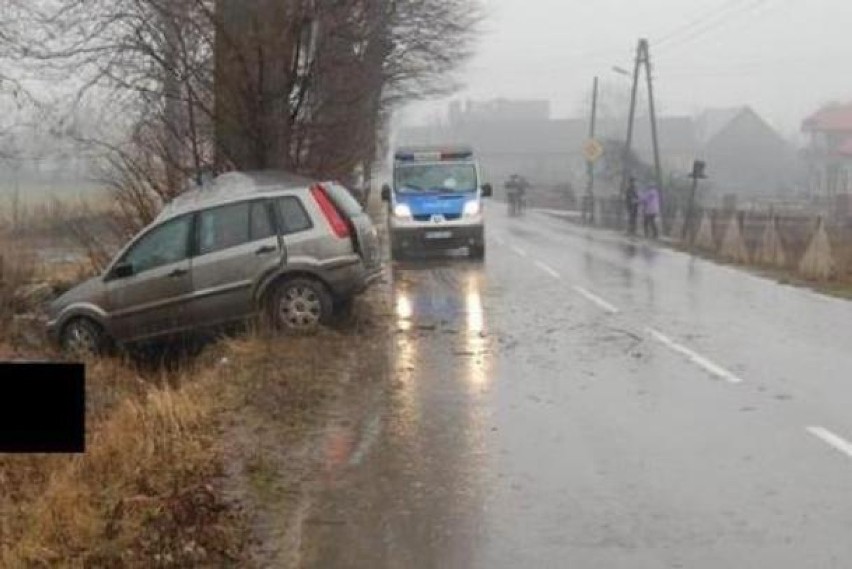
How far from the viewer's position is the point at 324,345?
1223 centimetres

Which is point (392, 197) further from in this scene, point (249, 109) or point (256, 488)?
point (256, 488)

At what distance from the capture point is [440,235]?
83.5 feet

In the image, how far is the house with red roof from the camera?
276ft

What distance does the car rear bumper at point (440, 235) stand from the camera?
25453mm

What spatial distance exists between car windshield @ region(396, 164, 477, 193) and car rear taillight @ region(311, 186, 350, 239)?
12.7 meters

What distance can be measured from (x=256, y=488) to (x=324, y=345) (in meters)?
5.46

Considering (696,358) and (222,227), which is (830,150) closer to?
A: (696,358)

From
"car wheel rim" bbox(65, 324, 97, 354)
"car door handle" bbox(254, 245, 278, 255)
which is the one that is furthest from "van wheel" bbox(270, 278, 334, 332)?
"car wheel rim" bbox(65, 324, 97, 354)

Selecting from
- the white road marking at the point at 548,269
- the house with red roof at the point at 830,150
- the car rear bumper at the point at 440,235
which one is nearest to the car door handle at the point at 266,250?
the white road marking at the point at 548,269

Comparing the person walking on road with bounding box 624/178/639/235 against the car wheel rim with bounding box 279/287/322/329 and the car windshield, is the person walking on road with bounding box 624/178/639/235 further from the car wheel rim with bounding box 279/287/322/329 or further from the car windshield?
the car wheel rim with bounding box 279/287/322/329

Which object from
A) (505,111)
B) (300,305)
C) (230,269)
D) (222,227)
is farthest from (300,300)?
(505,111)

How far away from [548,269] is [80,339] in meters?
11.3

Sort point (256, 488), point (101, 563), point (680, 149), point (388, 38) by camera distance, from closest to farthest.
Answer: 1. point (101, 563)
2. point (256, 488)
3. point (388, 38)
4. point (680, 149)

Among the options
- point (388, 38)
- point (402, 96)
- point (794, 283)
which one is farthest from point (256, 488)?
point (402, 96)
